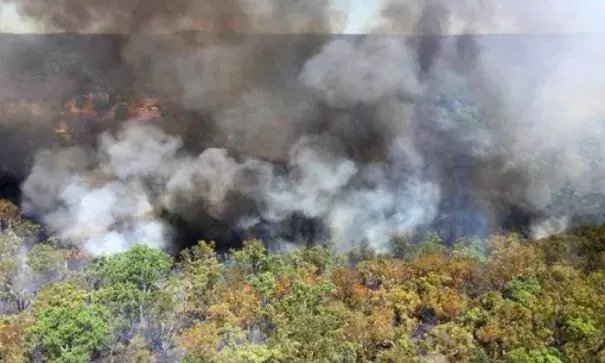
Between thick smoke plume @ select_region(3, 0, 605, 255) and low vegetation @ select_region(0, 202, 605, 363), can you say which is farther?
thick smoke plume @ select_region(3, 0, 605, 255)

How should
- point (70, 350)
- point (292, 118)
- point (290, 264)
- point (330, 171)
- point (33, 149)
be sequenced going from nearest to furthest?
point (70, 350) < point (290, 264) < point (330, 171) < point (33, 149) < point (292, 118)

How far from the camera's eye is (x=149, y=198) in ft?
68.8

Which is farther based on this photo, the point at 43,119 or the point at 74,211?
the point at 43,119

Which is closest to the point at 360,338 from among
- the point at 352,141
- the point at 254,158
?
the point at 254,158

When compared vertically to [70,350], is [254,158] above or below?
above

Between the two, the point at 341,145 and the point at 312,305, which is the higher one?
the point at 341,145

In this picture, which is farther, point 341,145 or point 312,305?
point 341,145

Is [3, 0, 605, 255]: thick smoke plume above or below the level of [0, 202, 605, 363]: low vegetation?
above

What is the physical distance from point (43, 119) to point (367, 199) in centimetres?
Result: 1726

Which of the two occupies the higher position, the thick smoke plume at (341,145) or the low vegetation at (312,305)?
the thick smoke plume at (341,145)

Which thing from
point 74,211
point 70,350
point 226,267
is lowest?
point 70,350

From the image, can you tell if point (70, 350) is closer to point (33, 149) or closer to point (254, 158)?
point (254, 158)

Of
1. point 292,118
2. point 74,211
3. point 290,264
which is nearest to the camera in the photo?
point 290,264

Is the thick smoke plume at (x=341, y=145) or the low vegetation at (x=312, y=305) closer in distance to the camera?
the low vegetation at (x=312, y=305)
